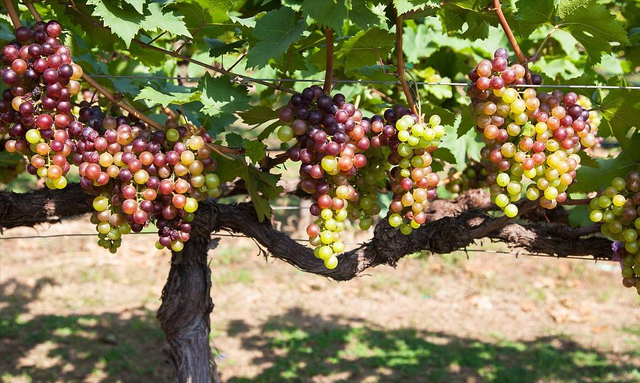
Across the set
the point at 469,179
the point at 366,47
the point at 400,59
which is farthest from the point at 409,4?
the point at 469,179

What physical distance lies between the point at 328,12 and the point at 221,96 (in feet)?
1.65

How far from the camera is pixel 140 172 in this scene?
67.7 inches

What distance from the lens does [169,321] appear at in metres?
2.82

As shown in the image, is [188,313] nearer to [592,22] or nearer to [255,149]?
[255,149]

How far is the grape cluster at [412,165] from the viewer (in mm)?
1681

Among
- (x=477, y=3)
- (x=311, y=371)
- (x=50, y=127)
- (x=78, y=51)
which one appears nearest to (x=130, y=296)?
(x=311, y=371)

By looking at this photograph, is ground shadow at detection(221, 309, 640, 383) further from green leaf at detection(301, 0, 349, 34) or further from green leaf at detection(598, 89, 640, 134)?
green leaf at detection(301, 0, 349, 34)

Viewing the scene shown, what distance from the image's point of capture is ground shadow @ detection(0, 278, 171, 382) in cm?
505

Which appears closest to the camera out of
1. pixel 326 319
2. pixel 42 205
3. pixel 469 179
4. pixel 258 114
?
pixel 258 114

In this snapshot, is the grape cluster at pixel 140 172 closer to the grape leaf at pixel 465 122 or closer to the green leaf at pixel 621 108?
the grape leaf at pixel 465 122

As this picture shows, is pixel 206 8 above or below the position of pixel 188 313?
above

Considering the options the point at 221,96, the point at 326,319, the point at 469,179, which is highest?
the point at 221,96

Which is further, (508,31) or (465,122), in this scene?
(465,122)

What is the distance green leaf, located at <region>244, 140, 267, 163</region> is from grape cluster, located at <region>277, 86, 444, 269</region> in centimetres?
14
